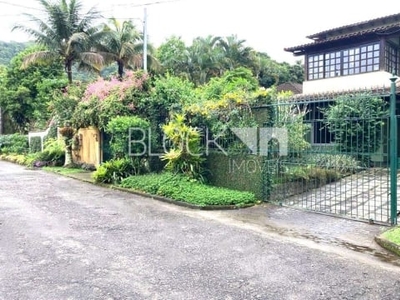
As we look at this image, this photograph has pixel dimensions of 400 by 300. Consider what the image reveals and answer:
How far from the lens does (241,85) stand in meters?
10.1

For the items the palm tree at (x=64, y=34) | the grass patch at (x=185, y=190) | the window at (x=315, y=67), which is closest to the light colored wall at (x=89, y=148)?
the grass patch at (x=185, y=190)

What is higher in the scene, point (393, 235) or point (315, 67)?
point (315, 67)

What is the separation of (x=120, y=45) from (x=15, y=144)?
32.5 feet

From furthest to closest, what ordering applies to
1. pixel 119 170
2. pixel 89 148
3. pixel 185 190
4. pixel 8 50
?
pixel 8 50
pixel 89 148
pixel 119 170
pixel 185 190

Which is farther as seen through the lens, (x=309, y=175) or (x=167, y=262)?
(x=309, y=175)

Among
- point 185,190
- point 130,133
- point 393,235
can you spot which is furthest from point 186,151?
point 393,235

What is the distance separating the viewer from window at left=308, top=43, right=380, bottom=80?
1584 cm

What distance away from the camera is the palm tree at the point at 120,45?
23.3 meters

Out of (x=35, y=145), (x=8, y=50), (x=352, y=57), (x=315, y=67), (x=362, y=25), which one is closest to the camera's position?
(x=352, y=57)

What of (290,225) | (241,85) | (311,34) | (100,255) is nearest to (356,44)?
(311,34)

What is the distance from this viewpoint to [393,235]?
543 centimetres

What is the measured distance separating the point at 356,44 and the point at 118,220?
46.8ft

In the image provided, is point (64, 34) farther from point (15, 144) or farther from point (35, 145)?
point (15, 144)

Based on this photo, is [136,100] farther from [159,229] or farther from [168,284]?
[168,284]
